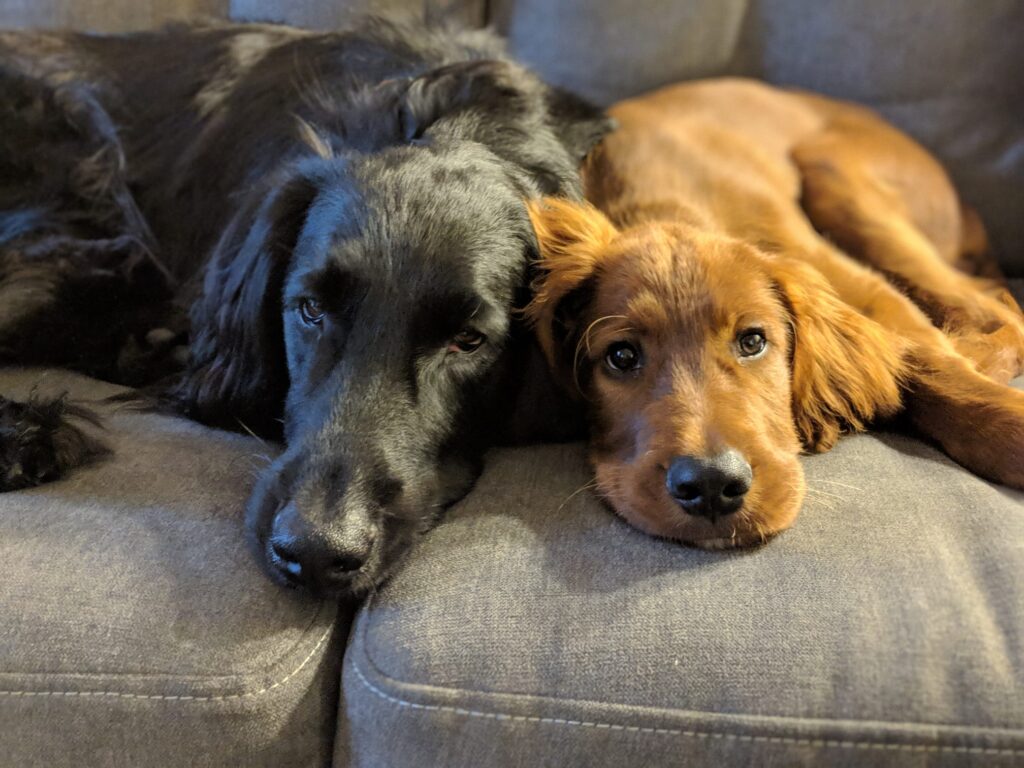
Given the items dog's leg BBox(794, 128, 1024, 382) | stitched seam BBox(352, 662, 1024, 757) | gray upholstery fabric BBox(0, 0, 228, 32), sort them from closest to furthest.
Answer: stitched seam BBox(352, 662, 1024, 757) → dog's leg BBox(794, 128, 1024, 382) → gray upholstery fabric BBox(0, 0, 228, 32)

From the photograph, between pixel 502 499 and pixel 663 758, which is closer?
pixel 663 758

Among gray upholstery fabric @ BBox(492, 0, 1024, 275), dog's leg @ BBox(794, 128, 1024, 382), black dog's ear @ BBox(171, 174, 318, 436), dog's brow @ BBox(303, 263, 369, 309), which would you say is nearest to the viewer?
dog's brow @ BBox(303, 263, 369, 309)

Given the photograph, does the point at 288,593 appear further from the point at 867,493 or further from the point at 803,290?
the point at 803,290

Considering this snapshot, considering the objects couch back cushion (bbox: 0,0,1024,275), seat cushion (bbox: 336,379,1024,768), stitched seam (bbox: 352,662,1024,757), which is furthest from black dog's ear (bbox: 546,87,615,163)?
stitched seam (bbox: 352,662,1024,757)

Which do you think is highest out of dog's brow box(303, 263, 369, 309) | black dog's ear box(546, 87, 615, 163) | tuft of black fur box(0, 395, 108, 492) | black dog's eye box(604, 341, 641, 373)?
black dog's ear box(546, 87, 615, 163)

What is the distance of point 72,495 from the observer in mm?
1383

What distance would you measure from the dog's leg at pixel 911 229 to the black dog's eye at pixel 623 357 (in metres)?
0.68

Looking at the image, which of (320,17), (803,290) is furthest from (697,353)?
(320,17)

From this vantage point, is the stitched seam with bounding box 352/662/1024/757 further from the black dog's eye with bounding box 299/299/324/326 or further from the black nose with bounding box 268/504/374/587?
the black dog's eye with bounding box 299/299/324/326

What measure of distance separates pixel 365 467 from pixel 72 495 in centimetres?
50

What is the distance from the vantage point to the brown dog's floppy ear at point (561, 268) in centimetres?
152

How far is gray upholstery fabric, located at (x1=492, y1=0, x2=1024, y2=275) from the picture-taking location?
2242 mm

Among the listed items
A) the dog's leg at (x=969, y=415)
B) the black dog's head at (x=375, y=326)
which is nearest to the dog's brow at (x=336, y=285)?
the black dog's head at (x=375, y=326)

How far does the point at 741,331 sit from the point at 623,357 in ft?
0.66
